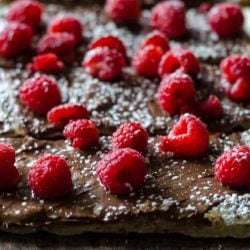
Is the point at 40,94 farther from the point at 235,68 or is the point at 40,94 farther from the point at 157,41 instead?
the point at 235,68

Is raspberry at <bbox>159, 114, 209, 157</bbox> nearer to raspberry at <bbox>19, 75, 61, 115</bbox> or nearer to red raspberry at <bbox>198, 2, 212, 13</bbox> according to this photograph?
raspberry at <bbox>19, 75, 61, 115</bbox>

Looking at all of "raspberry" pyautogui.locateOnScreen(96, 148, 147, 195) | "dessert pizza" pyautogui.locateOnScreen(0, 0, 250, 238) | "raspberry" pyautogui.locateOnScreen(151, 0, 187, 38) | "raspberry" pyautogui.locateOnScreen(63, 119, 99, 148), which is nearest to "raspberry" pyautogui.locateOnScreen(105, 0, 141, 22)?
"dessert pizza" pyautogui.locateOnScreen(0, 0, 250, 238)

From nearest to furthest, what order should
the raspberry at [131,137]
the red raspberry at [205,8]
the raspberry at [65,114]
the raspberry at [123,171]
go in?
1. the raspberry at [123,171]
2. the raspberry at [131,137]
3. the raspberry at [65,114]
4. the red raspberry at [205,8]

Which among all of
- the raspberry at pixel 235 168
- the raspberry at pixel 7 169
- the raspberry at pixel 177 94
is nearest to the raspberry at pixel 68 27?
the raspberry at pixel 177 94

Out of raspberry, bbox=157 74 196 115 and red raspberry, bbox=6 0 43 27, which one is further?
red raspberry, bbox=6 0 43 27

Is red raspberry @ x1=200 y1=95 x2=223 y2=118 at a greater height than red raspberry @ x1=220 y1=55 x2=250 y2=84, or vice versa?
red raspberry @ x1=220 y1=55 x2=250 y2=84

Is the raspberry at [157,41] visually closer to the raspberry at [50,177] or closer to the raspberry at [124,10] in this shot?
the raspberry at [124,10]

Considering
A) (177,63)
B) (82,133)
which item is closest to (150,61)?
(177,63)
